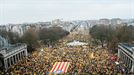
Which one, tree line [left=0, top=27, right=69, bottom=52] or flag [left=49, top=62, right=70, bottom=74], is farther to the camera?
tree line [left=0, top=27, right=69, bottom=52]

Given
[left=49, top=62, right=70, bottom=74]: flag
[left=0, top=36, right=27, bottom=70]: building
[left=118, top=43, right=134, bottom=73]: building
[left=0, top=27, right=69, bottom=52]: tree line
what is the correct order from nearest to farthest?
1. [left=49, top=62, right=70, bottom=74]: flag
2. [left=118, top=43, right=134, bottom=73]: building
3. [left=0, top=36, right=27, bottom=70]: building
4. [left=0, top=27, right=69, bottom=52]: tree line

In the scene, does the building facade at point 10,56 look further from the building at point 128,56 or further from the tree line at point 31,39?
the building at point 128,56

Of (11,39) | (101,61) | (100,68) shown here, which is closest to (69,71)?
(100,68)

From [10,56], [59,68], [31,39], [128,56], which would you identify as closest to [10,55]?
[10,56]

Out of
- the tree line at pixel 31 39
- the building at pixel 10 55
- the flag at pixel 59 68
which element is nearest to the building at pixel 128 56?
the flag at pixel 59 68

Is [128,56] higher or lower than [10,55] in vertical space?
higher

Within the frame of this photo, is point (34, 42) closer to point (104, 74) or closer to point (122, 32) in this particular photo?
point (122, 32)

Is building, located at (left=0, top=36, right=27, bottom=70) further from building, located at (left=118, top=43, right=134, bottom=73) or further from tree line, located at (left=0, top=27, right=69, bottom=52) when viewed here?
building, located at (left=118, top=43, right=134, bottom=73)

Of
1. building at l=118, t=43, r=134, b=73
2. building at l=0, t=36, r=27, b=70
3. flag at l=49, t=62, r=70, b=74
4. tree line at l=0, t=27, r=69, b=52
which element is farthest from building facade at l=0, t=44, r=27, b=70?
building at l=118, t=43, r=134, b=73

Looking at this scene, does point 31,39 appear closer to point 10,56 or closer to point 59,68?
point 10,56
